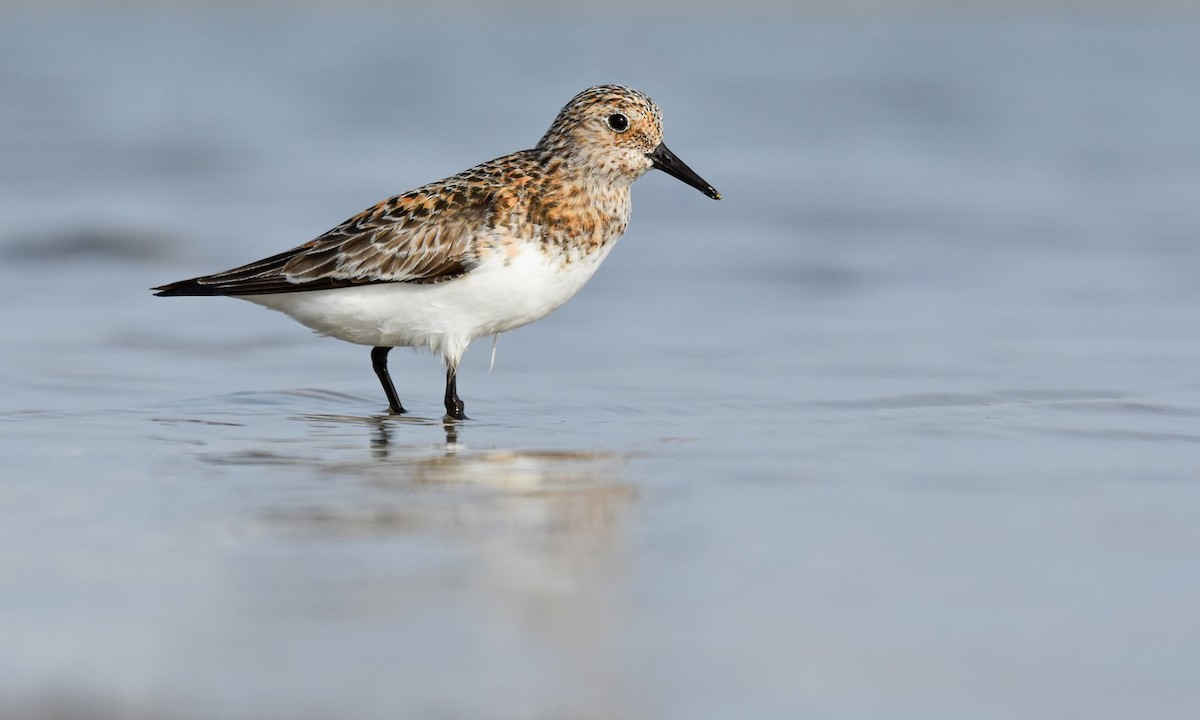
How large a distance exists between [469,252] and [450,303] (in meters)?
0.29

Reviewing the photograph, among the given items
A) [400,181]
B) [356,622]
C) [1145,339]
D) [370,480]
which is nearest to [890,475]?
[370,480]

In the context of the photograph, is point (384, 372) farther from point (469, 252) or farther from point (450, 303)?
point (469, 252)

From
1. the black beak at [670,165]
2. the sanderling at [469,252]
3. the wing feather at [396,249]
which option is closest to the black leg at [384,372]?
the sanderling at [469,252]

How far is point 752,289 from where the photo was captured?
11961 millimetres

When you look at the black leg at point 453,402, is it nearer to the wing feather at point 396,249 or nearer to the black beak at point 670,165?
the wing feather at point 396,249

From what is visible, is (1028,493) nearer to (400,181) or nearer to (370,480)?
(370,480)

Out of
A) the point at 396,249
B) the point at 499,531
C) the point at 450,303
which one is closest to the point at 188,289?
the point at 396,249

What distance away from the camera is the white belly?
7820 mm

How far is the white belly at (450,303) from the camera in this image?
782cm

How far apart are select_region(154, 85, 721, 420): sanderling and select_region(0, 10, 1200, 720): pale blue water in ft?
1.77

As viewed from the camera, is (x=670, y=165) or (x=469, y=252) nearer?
(x=469, y=252)

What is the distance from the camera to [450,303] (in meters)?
Answer: 7.91

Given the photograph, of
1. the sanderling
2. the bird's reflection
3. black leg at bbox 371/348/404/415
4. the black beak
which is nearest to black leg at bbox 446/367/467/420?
the sanderling

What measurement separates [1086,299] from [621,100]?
4.42 m
